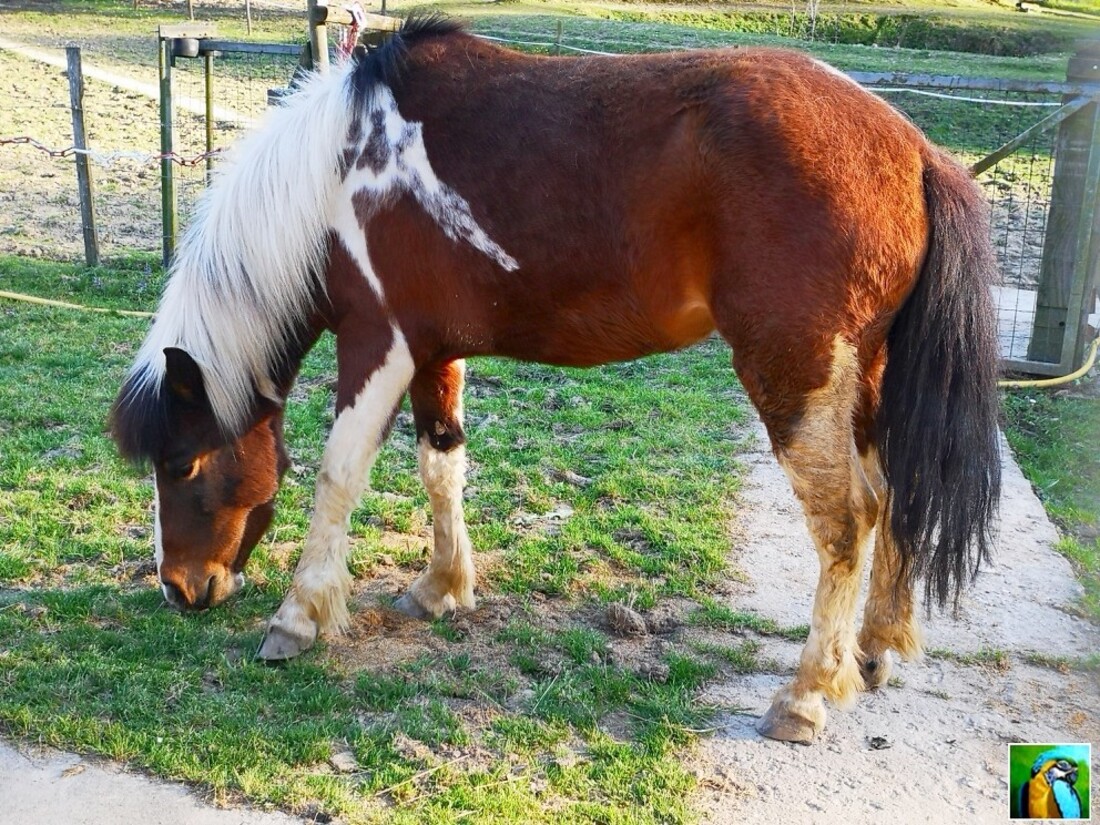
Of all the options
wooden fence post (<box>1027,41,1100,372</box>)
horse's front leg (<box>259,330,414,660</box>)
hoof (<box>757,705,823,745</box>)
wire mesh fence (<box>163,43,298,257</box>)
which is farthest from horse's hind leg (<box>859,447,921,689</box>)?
wire mesh fence (<box>163,43,298,257</box>)

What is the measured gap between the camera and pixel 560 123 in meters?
3.11

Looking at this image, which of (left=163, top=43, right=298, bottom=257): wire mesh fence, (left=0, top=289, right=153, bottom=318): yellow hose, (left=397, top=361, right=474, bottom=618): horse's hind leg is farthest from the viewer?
(left=163, top=43, right=298, bottom=257): wire mesh fence

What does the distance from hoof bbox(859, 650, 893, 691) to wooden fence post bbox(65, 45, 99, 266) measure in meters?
7.23

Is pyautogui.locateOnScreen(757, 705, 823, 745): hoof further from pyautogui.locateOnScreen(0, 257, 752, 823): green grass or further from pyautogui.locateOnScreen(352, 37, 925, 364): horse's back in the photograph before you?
pyautogui.locateOnScreen(352, 37, 925, 364): horse's back

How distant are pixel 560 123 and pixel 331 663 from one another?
1.94m

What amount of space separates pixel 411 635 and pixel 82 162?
6362 millimetres

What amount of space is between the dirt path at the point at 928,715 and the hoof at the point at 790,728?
0.03 m

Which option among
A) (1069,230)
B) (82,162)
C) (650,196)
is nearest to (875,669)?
(650,196)

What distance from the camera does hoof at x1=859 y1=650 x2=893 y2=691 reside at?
3373 millimetres

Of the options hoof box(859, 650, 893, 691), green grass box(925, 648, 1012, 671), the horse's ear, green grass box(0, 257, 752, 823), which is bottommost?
green grass box(0, 257, 752, 823)

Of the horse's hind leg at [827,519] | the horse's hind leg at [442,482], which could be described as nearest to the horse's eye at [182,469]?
the horse's hind leg at [442,482]

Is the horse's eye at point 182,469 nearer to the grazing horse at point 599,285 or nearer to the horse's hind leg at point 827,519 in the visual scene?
the grazing horse at point 599,285

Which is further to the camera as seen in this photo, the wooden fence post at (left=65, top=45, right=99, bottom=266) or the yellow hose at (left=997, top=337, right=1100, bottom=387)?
the wooden fence post at (left=65, top=45, right=99, bottom=266)

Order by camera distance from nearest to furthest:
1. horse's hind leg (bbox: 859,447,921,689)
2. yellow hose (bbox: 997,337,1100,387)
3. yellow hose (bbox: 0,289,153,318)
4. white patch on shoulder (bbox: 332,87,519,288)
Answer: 1. white patch on shoulder (bbox: 332,87,519,288)
2. horse's hind leg (bbox: 859,447,921,689)
3. yellow hose (bbox: 997,337,1100,387)
4. yellow hose (bbox: 0,289,153,318)
